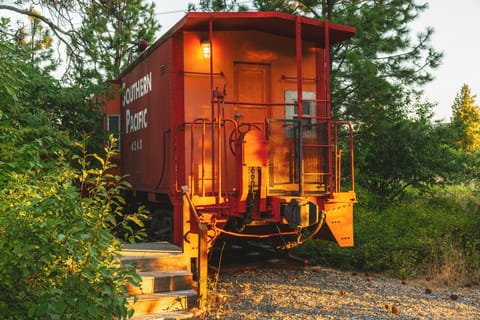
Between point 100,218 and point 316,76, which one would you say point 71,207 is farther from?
point 316,76

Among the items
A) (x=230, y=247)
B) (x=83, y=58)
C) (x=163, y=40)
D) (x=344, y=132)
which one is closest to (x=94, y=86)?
(x=83, y=58)

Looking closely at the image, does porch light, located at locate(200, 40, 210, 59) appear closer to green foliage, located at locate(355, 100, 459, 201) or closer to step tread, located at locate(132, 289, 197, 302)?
step tread, located at locate(132, 289, 197, 302)

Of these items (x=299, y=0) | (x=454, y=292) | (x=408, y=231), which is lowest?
(x=454, y=292)

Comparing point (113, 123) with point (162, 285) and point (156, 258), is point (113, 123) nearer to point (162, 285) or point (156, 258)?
point (156, 258)

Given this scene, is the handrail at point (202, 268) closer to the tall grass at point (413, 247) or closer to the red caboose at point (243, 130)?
the red caboose at point (243, 130)

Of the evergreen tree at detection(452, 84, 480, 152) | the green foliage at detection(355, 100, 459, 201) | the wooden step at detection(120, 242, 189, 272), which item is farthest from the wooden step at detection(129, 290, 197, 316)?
the evergreen tree at detection(452, 84, 480, 152)

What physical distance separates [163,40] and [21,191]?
362 cm

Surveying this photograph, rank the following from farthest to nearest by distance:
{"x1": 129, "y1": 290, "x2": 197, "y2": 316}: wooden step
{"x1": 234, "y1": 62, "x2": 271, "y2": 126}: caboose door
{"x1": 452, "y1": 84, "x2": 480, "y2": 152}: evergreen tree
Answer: {"x1": 452, "y1": 84, "x2": 480, "y2": 152}: evergreen tree → {"x1": 234, "y1": 62, "x2": 271, "y2": 126}: caboose door → {"x1": 129, "y1": 290, "x2": 197, "y2": 316}: wooden step

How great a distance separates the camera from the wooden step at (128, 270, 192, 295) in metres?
5.80

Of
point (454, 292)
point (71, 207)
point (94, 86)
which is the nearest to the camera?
point (71, 207)

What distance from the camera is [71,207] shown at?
4199 millimetres

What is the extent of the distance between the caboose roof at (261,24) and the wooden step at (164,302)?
360 centimetres

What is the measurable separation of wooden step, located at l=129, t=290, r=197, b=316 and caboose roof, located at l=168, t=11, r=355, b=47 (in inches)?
142

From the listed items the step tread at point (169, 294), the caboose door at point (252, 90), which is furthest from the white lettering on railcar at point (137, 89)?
the step tread at point (169, 294)
